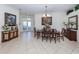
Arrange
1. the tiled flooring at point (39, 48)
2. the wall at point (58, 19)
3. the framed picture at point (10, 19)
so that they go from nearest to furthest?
1. the tiled flooring at point (39, 48)
2. the framed picture at point (10, 19)
3. the wall at point (58, 19)

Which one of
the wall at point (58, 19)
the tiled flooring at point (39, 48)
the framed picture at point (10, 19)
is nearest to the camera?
the tiled flooring at point (39, 48)

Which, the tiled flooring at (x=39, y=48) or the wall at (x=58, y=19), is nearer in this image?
the tiled flooring at (x=39, y=48)

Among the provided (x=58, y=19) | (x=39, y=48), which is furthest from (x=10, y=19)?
(x=58, y=19)

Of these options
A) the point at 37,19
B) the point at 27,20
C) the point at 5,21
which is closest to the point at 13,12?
the point at 5,21

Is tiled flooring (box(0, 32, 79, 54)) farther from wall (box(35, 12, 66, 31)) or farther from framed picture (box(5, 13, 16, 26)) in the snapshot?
wall (box(35, 12, 66, 31))

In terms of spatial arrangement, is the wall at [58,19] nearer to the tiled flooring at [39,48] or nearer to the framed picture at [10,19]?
the framed picture at [10,19]

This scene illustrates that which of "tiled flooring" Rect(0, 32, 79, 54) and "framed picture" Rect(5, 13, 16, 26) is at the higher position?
"framed picture" Rect(5, 13, 16, 26)

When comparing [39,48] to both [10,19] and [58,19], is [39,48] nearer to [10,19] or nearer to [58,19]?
[10,19]

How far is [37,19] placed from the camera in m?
13.4

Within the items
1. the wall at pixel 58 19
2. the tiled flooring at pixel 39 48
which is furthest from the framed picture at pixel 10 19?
the wall at pixel 58 19

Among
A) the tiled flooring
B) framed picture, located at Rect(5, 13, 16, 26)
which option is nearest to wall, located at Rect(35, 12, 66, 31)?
framed picture, located at Rect(5, 13, 16, 26)

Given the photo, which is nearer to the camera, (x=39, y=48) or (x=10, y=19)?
(x=39, y=48)
